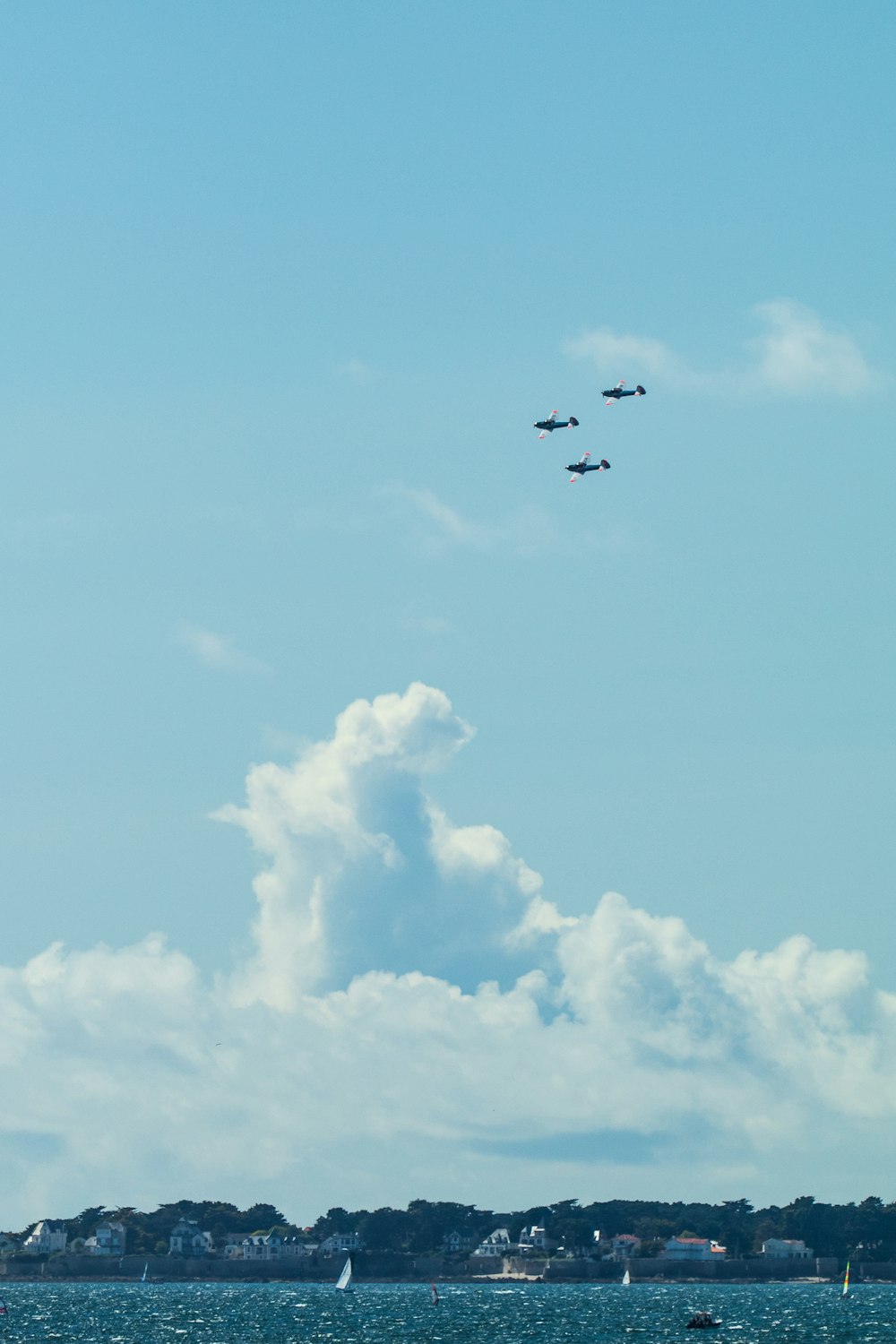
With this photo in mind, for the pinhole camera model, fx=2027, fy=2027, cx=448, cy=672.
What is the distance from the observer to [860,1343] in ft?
652

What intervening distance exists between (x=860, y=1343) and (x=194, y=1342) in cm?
6536

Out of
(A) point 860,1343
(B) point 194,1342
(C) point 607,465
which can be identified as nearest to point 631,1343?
(A) point 860,1343

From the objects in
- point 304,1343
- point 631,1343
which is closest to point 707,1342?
point 631,1343

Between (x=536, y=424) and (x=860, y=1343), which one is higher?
(x=536, y=424)

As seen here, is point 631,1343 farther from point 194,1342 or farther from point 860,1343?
point 194,1342

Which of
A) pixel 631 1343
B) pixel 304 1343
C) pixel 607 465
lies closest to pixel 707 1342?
pixel 631 1343

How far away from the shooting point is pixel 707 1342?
199250 millimetres

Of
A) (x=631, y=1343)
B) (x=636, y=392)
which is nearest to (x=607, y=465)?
(x=636, y=392)

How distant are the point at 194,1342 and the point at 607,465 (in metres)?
94.6

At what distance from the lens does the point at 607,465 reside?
18988cm

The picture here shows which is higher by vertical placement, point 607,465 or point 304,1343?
point 607,465

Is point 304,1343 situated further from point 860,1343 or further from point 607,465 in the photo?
point 607,465

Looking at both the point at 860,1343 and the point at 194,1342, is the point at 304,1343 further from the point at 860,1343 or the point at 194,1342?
the point at 860,1343

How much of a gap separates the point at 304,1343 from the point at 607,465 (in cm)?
9091
